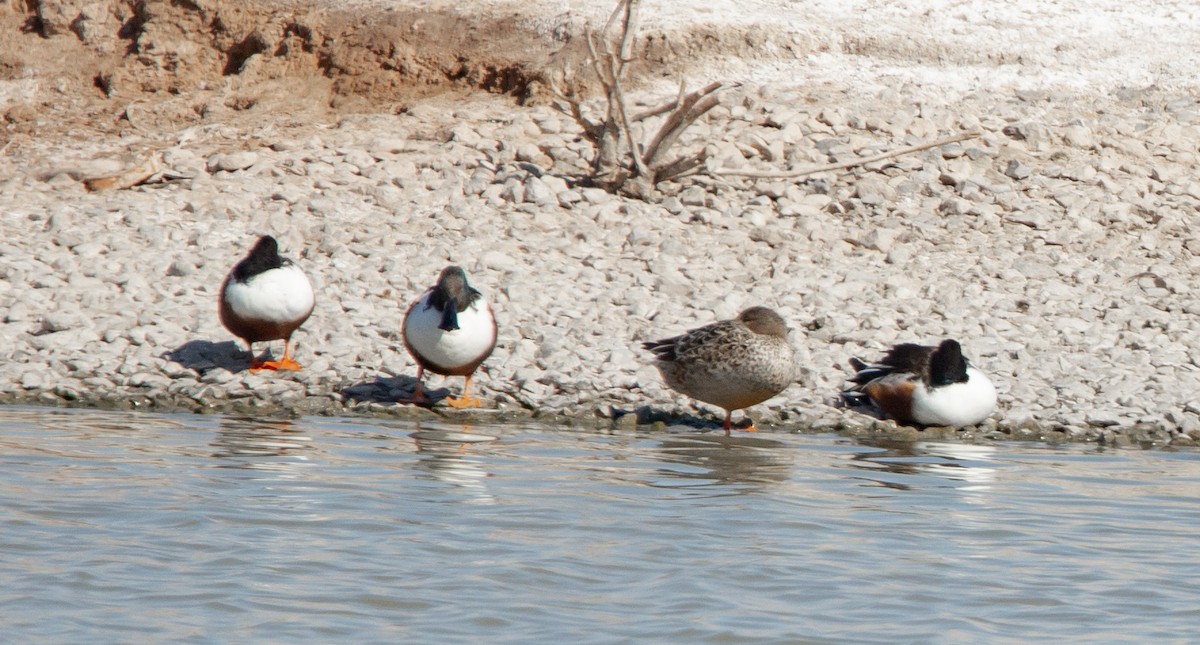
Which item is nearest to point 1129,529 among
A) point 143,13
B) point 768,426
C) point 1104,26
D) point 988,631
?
point 988,631

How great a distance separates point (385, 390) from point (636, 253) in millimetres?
2999

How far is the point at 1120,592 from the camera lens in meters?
5.87

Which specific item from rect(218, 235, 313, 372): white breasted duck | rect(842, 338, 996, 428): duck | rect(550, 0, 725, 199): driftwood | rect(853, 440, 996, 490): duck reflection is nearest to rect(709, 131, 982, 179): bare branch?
rect(550, 0, 725, 199): driftwood

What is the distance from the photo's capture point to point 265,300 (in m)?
10.3

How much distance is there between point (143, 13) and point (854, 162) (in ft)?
25.6

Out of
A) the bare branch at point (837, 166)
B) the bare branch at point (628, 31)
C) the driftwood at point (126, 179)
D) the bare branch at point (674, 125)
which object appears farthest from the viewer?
the bare branch at point (628, 31)

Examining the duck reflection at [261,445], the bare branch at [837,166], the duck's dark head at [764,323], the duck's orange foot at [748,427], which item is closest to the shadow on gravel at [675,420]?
the duck's orange foot at [748,427]

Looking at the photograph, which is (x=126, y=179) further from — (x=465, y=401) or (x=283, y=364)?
(x=465, y=401)

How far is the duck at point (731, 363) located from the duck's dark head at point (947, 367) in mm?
850

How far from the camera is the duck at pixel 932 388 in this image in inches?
381

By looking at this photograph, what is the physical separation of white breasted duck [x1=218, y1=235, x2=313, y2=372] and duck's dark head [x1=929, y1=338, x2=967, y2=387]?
13.4 feet

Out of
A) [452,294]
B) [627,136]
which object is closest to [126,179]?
[627,136]

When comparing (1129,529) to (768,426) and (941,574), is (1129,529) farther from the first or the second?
(768,426)

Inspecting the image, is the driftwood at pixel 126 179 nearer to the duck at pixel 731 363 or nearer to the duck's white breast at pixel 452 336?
the duck's white breast at pixel 452 336
